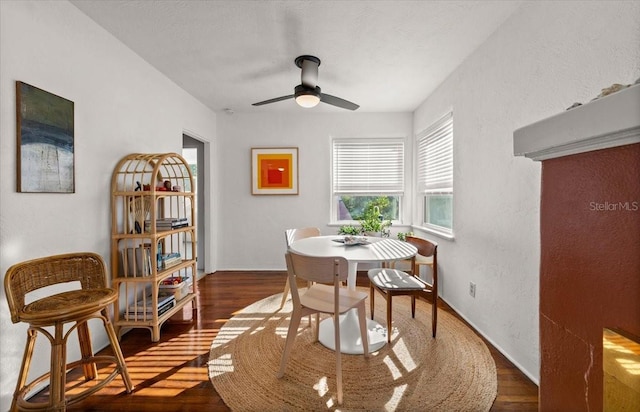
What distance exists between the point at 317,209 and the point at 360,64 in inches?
85.7

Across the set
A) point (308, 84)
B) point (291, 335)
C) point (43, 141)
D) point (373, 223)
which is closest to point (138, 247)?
point (43, 141)

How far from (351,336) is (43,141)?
2.46m

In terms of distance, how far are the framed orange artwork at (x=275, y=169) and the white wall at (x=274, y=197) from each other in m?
0.09

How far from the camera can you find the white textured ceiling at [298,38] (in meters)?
1.91

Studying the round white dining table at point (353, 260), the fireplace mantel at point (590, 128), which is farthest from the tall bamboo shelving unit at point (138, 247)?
the fireplace mantel at point (590, 128)

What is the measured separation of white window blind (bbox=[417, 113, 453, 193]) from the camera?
306 centimetres

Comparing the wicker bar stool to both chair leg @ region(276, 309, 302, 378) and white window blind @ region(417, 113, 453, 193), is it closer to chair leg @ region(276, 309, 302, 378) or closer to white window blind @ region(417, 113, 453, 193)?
chair leg @ region(276, 309, 302, 378)

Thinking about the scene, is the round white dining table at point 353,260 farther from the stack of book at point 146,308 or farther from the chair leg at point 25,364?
the chair leg at point 25,364

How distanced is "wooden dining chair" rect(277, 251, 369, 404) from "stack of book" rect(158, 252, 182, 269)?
4.38ft

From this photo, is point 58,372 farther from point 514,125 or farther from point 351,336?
point 514,125

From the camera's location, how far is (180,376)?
70.6 inches

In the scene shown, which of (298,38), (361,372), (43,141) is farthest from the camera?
(298,38)

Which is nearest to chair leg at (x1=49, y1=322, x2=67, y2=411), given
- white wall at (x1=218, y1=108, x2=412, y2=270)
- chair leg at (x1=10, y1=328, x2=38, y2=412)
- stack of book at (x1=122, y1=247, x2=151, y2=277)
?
chair leg at (x1=10, y1=328, x2=38, y2=412)

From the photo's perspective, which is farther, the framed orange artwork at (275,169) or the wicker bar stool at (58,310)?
the framed orange artwork at (275,169)
